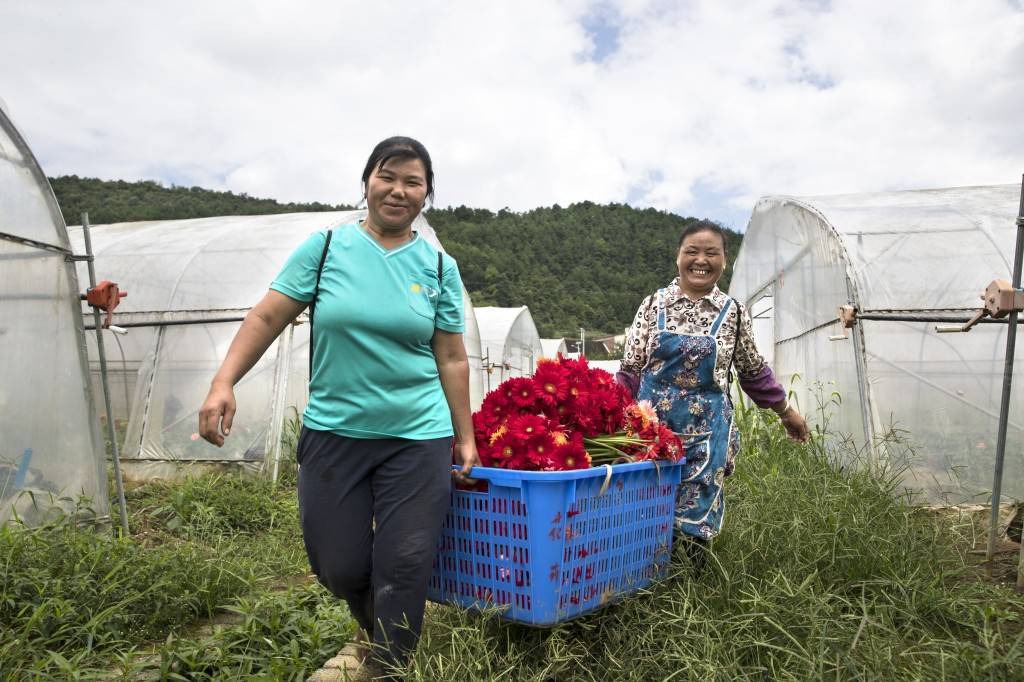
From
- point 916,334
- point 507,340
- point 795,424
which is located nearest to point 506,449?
point 795,424

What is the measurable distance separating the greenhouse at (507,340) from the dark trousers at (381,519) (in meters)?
14.4

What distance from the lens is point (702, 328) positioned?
110 inches

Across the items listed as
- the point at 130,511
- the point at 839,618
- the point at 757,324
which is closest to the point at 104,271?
the point at 130,511

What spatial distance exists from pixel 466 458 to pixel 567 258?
133ft

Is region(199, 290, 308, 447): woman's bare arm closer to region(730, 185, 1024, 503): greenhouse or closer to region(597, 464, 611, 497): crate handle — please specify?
region(597, 464, 611, 497): crate handle

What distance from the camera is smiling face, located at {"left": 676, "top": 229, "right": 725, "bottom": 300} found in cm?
282

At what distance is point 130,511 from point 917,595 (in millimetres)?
4649

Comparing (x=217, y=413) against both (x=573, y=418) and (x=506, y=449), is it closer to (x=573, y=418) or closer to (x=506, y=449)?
(x=506, y=449)

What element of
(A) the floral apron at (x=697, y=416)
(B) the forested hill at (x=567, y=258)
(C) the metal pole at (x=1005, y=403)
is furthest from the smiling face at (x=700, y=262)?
(B) the forested hill at (x=567, y=258)

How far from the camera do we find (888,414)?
197 inches

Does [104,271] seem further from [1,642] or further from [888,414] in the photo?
[888,414]

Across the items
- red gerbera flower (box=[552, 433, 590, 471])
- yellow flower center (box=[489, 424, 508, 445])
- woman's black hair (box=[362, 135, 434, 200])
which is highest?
woman's black hair (box=[362, 135, 434, 200])

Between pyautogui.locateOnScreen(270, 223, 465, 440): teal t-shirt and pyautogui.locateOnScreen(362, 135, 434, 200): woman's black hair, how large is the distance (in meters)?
0.19

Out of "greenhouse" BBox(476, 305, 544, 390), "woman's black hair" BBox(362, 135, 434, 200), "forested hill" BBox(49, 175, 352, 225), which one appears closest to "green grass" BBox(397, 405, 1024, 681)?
"woman's black hair" BBox(362, 135, 434, 200)
